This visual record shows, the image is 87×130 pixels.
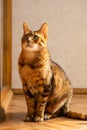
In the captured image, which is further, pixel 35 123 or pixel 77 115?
pixel 77 115

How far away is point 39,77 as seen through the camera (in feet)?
5.34

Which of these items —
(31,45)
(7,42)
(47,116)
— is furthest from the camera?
(7,42)

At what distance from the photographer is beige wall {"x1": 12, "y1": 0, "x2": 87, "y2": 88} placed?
9.30 ft

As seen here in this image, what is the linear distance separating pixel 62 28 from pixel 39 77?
4.38 ft

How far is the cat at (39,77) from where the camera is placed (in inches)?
64.1

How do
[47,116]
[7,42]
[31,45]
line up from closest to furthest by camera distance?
1. [31,45]
2. [47,116]
3. [7,42]

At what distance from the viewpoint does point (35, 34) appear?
64.4 inches

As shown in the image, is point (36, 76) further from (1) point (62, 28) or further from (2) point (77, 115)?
(1) point (62, 28)

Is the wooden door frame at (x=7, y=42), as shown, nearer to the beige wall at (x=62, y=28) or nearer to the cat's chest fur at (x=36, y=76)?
the beige wall at (x=62, y=28)

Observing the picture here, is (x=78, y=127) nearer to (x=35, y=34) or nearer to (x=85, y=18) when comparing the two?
(x=35, y=34)

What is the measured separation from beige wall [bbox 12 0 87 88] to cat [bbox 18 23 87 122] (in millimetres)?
1130

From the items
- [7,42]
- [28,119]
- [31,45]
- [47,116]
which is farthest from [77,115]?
[7,42]

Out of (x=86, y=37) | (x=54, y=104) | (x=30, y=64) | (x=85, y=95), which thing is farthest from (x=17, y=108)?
(x=86, y=37)

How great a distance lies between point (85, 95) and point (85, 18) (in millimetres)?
789
